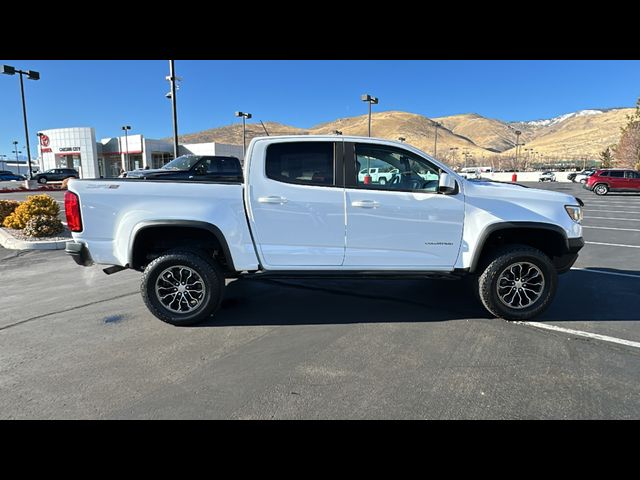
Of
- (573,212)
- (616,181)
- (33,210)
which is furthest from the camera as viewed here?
(616,181)

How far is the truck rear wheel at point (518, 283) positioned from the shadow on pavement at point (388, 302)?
277mm

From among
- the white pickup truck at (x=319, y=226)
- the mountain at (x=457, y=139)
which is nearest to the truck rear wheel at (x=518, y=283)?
the white pickup truck at (x=319, y=226)

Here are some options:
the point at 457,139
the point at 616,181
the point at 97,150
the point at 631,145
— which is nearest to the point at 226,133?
the point at 97,150

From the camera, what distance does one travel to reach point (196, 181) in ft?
13.2

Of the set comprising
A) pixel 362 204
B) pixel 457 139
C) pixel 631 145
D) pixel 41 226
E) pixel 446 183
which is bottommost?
pixel 41 226

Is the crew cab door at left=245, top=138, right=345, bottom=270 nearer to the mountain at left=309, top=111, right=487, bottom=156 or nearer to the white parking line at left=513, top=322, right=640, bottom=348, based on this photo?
the white parking line at left=513, top=322, right=640, bottom=348

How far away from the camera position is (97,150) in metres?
51.5

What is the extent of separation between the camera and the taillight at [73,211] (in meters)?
3.90

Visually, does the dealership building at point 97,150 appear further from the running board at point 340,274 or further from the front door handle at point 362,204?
the front door handle at point 362,204

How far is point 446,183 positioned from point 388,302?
5.72ft

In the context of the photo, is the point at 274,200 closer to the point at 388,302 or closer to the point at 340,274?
the point at 340,274

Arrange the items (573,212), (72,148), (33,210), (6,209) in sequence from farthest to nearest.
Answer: (72,148) → (6,209) → (33,210) → (573,212)
